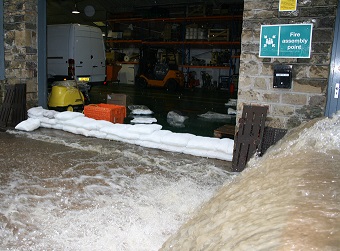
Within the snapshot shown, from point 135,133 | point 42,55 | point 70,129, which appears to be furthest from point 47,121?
point 135,133

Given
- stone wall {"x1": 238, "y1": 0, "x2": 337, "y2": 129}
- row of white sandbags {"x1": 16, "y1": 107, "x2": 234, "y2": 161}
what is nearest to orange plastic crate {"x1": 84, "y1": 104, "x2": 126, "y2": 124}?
row of white sandbags {"x1": 16, "y1": 107, "x2": 234, "y2": 161}

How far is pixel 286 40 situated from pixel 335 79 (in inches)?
30.0

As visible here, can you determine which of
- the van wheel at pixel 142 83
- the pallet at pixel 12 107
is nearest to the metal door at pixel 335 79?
the pallet at pixel 12 107

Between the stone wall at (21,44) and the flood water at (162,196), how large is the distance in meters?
1.57

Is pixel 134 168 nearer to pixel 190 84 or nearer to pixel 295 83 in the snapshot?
pixel 295 83

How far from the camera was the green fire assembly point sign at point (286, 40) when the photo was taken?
4207 millimetres

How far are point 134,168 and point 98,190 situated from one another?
873 millimetres

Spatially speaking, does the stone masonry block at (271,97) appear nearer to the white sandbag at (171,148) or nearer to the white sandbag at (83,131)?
the white sandbag at (171,148)

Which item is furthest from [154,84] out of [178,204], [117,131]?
[178,204]

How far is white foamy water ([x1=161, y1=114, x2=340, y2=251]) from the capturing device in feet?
3.90

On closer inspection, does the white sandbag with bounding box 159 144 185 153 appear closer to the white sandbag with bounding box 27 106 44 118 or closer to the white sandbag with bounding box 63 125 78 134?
the white sandbag with bounding box 63 125 78 134

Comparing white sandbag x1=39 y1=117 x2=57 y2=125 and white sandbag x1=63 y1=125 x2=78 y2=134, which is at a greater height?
white sandbag x1=39 y1=117 x2=57 y2=125

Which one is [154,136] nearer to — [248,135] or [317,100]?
[248,135]

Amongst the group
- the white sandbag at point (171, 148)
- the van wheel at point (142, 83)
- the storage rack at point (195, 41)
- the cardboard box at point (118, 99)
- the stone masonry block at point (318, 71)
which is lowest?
the white sandbag at point (171, 148)
